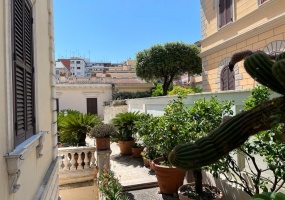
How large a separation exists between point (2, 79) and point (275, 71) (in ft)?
6.72

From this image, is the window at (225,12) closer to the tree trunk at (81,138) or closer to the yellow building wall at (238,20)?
the yellow building wall at (238,20)

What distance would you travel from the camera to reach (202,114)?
3.75 metres

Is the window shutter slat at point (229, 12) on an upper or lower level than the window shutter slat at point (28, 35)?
upper

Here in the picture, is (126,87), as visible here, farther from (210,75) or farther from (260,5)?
(260,5)

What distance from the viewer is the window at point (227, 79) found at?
9067 millimetres

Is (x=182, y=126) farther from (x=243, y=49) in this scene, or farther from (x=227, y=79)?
(x=227, y=79)

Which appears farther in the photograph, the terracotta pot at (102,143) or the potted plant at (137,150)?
the potted plant at (137,150)

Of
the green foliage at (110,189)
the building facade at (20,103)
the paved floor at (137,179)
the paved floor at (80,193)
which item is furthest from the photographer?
the paved floor at (80,193)

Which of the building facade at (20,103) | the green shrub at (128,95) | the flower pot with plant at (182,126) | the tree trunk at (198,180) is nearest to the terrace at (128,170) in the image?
the flower pot with plant at (182,126)

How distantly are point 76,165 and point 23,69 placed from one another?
4.63m

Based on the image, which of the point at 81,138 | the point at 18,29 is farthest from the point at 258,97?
the point at 81,138

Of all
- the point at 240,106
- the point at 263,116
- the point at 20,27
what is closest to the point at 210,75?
the point at 240,106

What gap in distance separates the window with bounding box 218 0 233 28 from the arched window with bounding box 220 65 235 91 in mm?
1771

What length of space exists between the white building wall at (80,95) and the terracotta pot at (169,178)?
2003 cm
